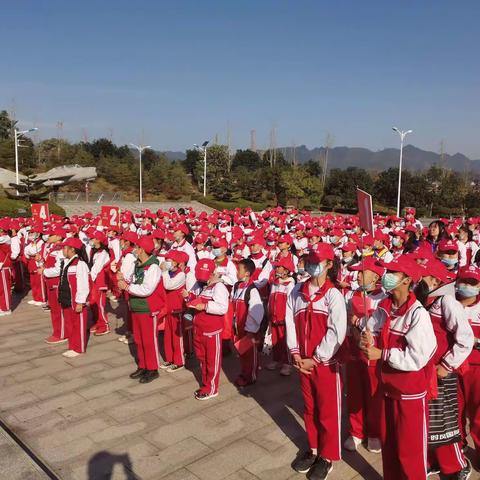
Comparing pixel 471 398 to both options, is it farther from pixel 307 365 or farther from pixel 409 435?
pixel 307 365

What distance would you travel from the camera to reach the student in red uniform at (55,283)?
730 cm

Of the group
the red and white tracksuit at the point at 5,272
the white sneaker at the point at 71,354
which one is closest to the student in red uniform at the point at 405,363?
the white sneaker at the point at 71,354

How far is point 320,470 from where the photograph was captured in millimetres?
4062

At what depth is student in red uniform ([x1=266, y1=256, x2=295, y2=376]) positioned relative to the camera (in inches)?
240

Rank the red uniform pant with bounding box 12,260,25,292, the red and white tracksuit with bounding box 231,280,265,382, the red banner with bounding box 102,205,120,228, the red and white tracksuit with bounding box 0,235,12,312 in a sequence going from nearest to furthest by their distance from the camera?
the red and white tracksuit with bounding box 231,280,265,382 → the red and white tracksuit with bounding box 0,235,12,312 → the red uniform pant with bounding box 12,260,25,292 → the red banner with bounding box 102,205,120,228

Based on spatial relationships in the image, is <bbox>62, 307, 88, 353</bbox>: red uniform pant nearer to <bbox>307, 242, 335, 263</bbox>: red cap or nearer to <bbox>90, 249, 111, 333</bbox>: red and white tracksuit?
<bbox>90, 249, 111, 333</bbox>: red and white tracksuit

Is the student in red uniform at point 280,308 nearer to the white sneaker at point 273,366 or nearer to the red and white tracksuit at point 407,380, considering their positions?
the white sneaker at point 273,366

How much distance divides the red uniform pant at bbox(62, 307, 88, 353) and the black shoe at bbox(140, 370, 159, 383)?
4.65 feet

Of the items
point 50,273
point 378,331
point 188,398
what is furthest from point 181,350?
point 378,331

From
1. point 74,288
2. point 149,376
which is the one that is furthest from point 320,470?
point 74,288

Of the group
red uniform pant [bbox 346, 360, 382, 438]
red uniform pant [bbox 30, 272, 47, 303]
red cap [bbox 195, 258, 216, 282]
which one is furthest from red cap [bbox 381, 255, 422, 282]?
red uniform pant [bbox 30, 272, 47, 303]

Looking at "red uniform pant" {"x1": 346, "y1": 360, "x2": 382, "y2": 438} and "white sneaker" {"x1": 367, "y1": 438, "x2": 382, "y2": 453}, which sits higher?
"red uniform pant" {"x1": 346, "y1": 360, "x2": 382, "y2": 438}

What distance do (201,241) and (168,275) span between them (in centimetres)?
273

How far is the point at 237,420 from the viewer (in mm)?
5121
